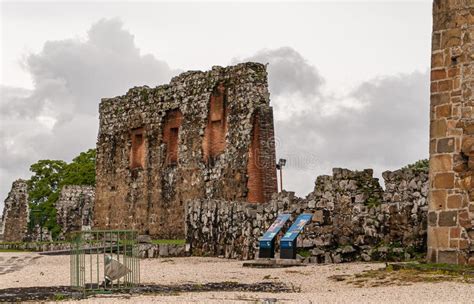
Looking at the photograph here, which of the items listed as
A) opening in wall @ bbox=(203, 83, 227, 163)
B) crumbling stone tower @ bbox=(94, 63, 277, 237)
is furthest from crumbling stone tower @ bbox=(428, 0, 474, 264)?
opening in wall @ bbox=(203, 83, 227, 163)

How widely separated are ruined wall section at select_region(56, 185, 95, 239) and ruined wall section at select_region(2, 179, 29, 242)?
11.4 ft

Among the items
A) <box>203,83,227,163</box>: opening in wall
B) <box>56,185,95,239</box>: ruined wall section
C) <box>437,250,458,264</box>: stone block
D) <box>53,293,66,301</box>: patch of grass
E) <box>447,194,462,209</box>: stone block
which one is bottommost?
<box>56,185,95,239</box>: ruined wall section

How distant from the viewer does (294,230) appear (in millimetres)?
18188

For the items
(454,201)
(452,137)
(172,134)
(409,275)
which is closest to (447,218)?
(454,201)

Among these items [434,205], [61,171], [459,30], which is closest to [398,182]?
[434,205]

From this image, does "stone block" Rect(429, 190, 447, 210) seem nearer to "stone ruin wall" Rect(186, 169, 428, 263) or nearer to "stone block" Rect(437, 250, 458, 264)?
"stone block" Rect(437, 250, 458, 264)

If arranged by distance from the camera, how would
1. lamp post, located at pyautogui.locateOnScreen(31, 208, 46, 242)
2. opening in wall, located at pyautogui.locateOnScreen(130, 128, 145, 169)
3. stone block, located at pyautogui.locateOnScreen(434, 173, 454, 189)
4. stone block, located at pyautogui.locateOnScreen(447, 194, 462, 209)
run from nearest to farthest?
1. stone block, located at pyautogui.locateOnScreen(447, 194, 462, 209)
2. stone block, located at pyautogui.locateOnScreen(434, 173, 454, 189)
3. opening in wall, located at pyautogui.locateOnScreen(130, 128, 145, 169)
4. lamp post, located at pyautogui.locateOnScreen(31, 208, 46, 242)

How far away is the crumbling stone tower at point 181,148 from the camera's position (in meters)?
27.2

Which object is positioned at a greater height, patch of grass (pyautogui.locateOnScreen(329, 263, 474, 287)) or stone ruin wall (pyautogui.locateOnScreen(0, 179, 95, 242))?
patch of grass (pyautogui.locateOnScreen(329, 263, 474, 287))

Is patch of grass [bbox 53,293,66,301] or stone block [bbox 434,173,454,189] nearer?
patch of grass [bbox 53,293,66,301]

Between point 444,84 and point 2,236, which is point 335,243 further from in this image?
point 2,236

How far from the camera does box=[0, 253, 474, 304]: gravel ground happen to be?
10.5 meters

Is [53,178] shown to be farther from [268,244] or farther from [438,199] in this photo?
[438,199]

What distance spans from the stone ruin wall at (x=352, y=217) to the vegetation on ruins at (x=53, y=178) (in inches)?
1135
